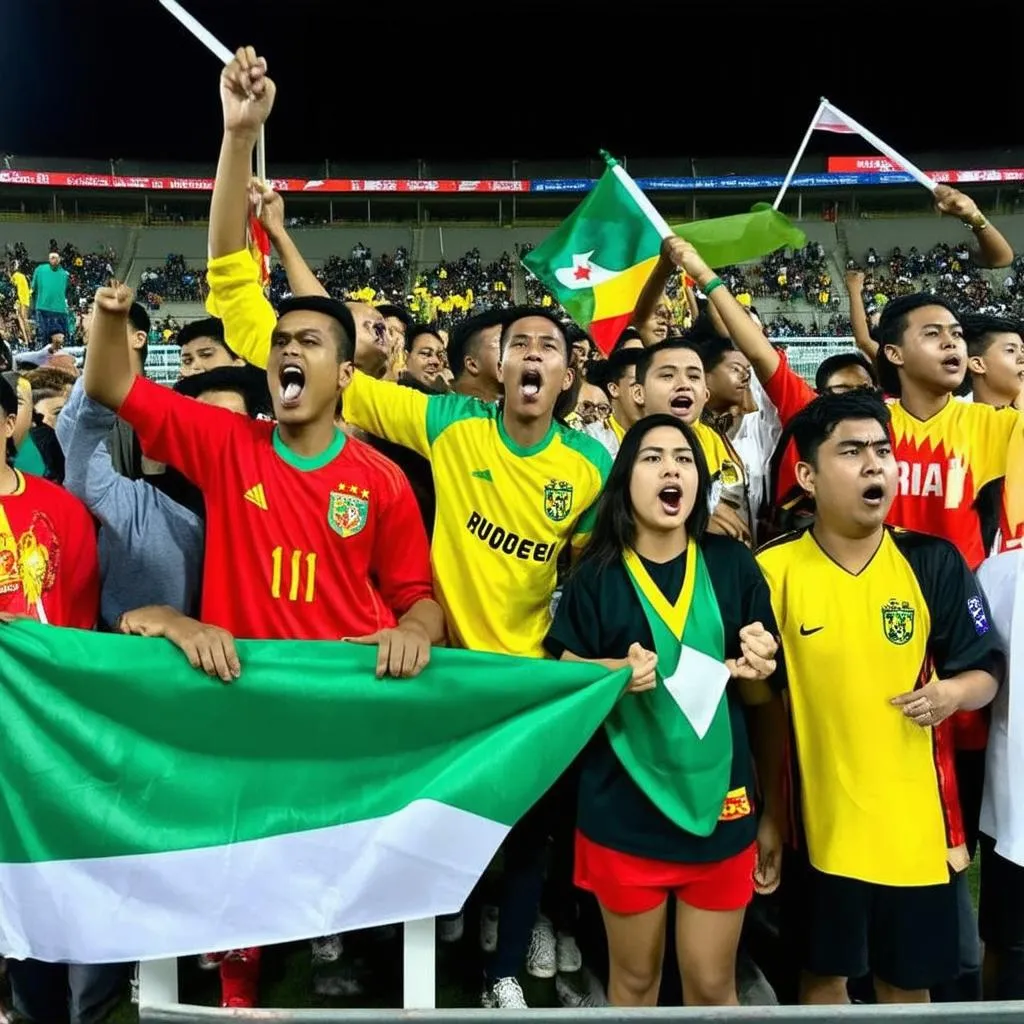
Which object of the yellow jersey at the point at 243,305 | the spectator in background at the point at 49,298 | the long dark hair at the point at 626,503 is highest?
the spectator in background at the point at 49,298

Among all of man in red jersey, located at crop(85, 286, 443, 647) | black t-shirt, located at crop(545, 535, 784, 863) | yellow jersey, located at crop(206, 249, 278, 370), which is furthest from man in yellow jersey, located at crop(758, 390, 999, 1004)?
yellow jersey, located at crop(206, 249, 278, 370)

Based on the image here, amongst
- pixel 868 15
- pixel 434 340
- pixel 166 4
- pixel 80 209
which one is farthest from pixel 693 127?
pixel 166 4

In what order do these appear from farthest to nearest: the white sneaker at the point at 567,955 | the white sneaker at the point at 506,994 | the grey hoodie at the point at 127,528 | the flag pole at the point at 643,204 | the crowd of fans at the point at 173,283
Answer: the crowd of fans at the point at 173,283 < the flag pole at the point at 643,204 < the white sneaker at the point at 567,955 < the white sneaker at the point at 506,994 < the grey hoodie at the point at 127,528

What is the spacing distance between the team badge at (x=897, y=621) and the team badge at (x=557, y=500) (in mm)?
987

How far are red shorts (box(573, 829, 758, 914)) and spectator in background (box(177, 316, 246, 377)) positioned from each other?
2.82 m

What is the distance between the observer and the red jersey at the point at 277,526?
2617 mm

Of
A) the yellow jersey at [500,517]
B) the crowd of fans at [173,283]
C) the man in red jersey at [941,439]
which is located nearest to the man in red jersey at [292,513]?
the yellow jersey at [500,517]

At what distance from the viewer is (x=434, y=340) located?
5449mm

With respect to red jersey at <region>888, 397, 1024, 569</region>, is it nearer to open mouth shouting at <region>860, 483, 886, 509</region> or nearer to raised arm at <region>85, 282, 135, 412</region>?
open mouth shouting at <region>860, 483, 886, 509</region>

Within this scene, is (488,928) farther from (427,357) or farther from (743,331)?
(427,357)

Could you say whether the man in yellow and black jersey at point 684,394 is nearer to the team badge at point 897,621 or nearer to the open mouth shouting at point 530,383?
the open mouth shouting at point 530,383

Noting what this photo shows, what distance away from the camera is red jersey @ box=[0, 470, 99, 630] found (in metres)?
2.54

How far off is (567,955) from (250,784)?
137 centimetres

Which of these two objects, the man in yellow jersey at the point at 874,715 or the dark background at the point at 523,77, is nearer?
the man in yellow jersey at the point at 874,715
